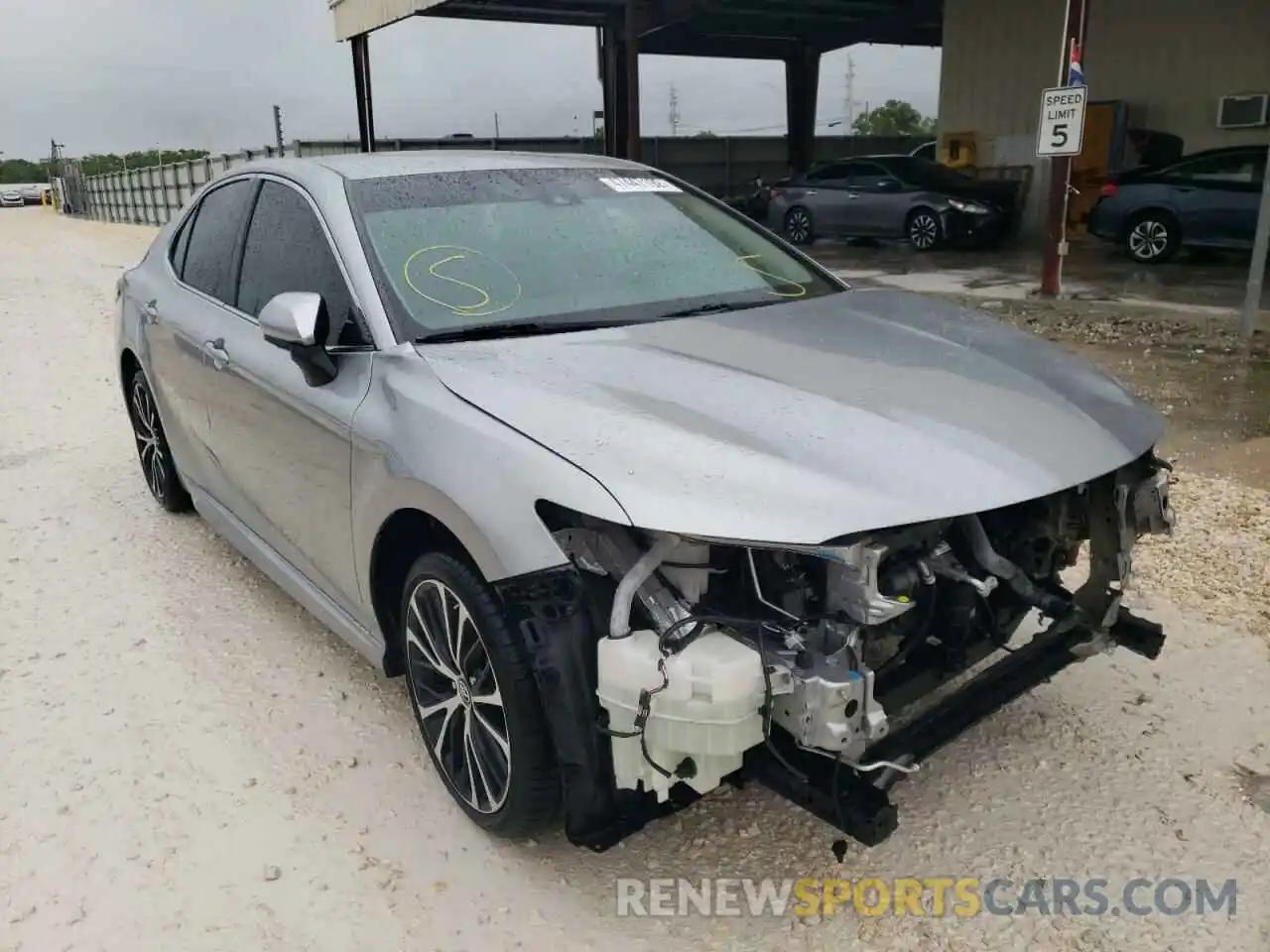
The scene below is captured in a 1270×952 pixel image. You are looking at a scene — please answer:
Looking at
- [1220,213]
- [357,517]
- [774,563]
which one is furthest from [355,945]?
[1220,213]

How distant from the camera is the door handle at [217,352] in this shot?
3647mm

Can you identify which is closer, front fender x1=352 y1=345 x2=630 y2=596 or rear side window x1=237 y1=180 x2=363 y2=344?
front fender x1=352 y1=345 x2=630 y2=596

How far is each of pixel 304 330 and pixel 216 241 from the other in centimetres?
161

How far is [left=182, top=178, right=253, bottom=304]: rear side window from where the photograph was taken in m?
3.91

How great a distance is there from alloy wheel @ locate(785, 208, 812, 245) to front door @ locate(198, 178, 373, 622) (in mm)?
15051

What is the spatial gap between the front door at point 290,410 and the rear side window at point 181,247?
2.67ft

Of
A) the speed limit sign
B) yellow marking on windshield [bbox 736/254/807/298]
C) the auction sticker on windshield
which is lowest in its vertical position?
yellow marking on windshield [bbox 736/254/807/298]

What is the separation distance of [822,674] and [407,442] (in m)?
1.14

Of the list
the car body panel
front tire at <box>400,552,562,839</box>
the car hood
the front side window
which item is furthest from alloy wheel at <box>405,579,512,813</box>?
the front side window

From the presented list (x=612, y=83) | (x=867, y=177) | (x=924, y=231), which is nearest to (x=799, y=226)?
(x=867, y=177)

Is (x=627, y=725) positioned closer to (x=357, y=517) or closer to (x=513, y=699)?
(x=513, y=699)

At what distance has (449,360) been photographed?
2.71m

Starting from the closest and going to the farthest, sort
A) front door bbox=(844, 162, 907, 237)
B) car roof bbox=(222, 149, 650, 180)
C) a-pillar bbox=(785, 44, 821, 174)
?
car roof bbox=(222, 149, 650, 180)
front door bbox=(844, 162, 907, 237)
a-pillar bbox=(785, 44, 821, 174)

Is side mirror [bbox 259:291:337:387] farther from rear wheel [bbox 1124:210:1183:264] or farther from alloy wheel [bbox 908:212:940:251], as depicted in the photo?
alloy wheel [bbox 908:212:940:251]
